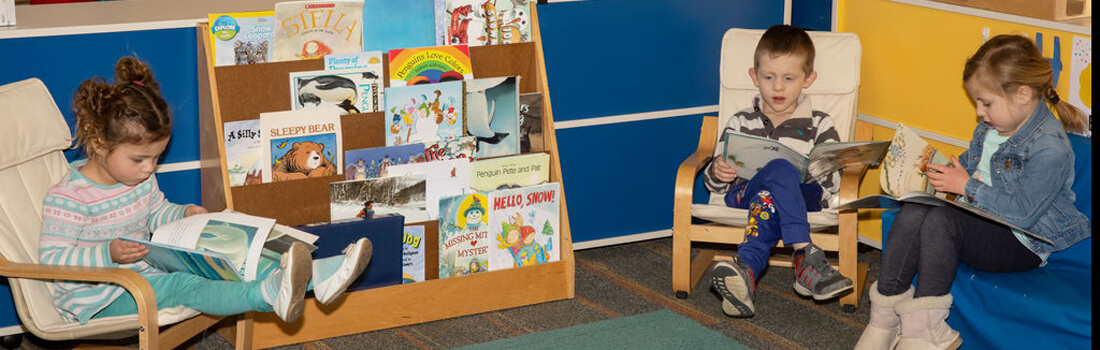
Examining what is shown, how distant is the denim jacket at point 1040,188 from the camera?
2586 millimetres

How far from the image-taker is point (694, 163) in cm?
334

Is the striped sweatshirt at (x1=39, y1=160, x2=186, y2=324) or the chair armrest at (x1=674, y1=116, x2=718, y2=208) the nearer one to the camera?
the striped sweatshirt at (x1=39, y1=160, x2=186, y2=324)

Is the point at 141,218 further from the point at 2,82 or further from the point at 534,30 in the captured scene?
the point at 534,30

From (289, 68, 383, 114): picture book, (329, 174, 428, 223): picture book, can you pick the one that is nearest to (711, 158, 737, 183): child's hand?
(329, 174, 428, 223): picture book

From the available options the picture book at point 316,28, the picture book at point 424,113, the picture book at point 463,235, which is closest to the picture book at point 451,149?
the picture book at point 424,113

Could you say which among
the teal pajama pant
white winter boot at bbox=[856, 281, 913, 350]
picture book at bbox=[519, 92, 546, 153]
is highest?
picture book at bbox=[519, 92, 546, 153]

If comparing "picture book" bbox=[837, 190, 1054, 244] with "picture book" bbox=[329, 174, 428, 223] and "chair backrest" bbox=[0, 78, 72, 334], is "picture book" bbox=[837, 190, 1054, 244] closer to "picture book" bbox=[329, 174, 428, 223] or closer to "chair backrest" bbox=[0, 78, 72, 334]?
"picture book" bbox=[329, 174, 428, 223]

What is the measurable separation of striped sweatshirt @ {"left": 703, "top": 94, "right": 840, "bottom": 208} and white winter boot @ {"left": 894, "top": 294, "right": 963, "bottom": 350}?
746 mm

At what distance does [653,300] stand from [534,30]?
0.93 meters

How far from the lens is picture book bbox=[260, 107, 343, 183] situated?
2939 millimetres

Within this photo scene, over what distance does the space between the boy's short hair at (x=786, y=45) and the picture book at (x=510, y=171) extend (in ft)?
2.67

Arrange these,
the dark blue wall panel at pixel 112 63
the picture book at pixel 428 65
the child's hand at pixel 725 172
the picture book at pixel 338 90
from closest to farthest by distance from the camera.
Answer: the dark blue wall panel at pixel 112 63
the picture book at pixel 338 90
the picture book at pixel 428 65
the child's hand at pixel 725 172

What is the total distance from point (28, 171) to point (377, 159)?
2.98 ft

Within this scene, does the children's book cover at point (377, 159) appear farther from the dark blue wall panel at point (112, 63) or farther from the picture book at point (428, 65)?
the dark blue wall panel at point (112, 63)
